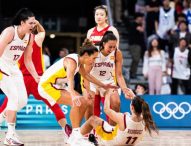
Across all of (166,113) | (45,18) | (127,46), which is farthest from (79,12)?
(166,113)

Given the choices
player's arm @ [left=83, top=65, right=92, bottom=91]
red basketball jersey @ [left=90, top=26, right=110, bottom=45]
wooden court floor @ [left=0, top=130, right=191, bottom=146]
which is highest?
red basketball jersey @ [left=90, top=26, right=110, bottom=45]

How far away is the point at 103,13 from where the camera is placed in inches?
491

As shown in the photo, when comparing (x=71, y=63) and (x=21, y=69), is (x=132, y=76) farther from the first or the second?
(x=71, y=63)

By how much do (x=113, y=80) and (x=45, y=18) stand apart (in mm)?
12682

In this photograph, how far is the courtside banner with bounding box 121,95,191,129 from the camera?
16109 millimetres

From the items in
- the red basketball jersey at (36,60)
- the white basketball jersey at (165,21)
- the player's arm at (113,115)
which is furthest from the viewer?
the white basketball jersey at (165,21)

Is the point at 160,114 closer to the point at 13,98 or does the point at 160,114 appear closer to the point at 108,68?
the point at 108,68

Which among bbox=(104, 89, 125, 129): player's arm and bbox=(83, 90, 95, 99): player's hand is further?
bbox=(83, 90, 95, 99): player's hand

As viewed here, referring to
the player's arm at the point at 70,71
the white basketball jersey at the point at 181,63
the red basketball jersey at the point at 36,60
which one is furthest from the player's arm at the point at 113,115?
the white basketball jersey at the point at 181,63

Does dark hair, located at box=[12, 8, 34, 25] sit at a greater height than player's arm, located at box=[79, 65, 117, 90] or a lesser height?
greater

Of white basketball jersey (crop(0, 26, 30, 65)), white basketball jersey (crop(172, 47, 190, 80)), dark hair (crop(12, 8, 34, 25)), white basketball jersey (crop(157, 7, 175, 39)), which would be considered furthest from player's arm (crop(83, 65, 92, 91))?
white basketball jersey (crop(157, 7, 175, 39))

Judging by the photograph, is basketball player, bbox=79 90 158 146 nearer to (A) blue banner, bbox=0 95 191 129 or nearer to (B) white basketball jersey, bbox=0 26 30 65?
(B) white basketball jersey, bbox=0 26 30 65

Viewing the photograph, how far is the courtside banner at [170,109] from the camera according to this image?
16109mm

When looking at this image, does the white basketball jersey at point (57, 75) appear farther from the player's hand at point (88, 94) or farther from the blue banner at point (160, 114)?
the blue banner at point (160, 114)
